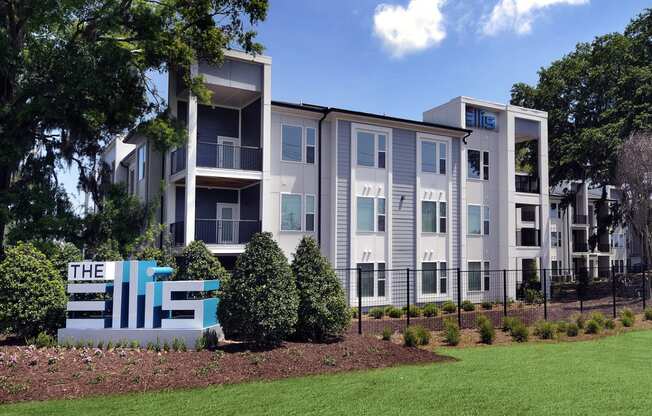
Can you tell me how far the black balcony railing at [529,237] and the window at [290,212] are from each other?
46.1 ft

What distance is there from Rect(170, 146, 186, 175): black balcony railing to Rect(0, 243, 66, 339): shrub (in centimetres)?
847

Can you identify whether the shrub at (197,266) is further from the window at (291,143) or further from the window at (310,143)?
the window at (310,143)

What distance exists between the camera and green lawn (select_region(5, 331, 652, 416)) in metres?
7.52

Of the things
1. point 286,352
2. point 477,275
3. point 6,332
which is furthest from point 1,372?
point 477,275

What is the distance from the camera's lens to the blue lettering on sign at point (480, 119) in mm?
27094

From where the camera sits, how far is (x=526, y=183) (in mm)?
30109

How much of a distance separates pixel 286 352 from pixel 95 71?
11912 mm

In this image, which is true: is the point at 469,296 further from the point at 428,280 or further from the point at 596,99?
the point at 596,99

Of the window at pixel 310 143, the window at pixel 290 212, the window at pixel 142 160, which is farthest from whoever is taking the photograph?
the window at pixel 142 160

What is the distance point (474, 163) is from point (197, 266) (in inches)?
724

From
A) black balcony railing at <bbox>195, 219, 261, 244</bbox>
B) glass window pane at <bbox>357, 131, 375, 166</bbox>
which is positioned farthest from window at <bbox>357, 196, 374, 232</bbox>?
black balcony railing at <bbox>195, 219, 261, 244</bbox>

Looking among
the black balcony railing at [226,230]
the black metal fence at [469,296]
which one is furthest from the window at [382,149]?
the black balcony railing at [226,230]

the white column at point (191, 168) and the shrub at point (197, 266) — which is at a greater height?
the white column at point (191, 168)

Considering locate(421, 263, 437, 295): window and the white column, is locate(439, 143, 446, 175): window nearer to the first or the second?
locate(421, 263, 437, 295): window
